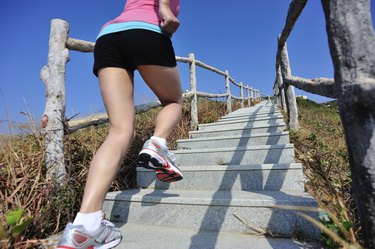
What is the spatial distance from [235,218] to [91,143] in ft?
5.66

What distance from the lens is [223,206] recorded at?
1.76 meters

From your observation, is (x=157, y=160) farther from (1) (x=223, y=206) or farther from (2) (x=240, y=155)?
(2) (x=240, y=155)

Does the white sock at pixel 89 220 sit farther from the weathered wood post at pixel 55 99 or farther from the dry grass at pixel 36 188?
the weathered wood post at pixel 55 99

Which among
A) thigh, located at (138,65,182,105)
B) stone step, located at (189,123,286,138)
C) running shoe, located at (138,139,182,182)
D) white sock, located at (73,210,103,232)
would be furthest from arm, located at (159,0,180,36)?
stone step, located at (189,123,286,138)

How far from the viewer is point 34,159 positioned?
6.67 ft

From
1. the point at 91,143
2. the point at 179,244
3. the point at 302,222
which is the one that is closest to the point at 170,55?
the point at 179,244

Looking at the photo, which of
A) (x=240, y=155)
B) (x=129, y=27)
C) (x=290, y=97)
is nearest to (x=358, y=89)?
(x=129, y=27)

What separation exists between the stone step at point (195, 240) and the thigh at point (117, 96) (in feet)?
2.09

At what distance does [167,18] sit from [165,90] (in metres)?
0.39

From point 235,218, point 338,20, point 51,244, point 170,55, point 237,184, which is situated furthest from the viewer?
point 237,184

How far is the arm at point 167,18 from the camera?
1.47 metres

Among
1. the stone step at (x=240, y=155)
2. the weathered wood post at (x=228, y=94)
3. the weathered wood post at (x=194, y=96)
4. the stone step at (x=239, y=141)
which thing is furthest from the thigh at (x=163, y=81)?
the weathered wood post at (x=228, y=94)

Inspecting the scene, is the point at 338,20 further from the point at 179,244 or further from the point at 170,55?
the point at 179,244

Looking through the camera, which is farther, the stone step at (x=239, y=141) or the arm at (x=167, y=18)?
the stone step at (x=239, y=141)
